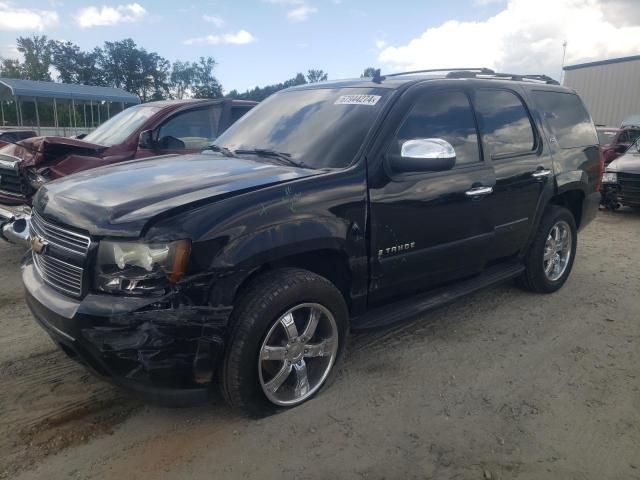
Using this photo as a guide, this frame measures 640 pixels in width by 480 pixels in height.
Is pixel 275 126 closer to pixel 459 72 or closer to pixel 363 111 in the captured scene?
pixel 363 111

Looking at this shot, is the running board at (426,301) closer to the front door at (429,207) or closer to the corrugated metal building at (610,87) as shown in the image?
the front door at (429,207)

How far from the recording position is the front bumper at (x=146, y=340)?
2412mm

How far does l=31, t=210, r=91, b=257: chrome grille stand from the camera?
8.43 ft

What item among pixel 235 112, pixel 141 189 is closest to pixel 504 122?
pixel 141 189

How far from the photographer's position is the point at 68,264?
2637 millimetres

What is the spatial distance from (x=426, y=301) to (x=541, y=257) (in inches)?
67.3

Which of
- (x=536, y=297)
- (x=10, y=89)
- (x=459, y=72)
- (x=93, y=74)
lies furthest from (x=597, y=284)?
(x=93, y=74)

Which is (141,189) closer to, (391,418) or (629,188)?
(391,418)

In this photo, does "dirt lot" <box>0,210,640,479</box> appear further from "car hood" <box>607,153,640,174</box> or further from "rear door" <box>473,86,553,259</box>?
"car hood" <box>607,153,640,174</box>

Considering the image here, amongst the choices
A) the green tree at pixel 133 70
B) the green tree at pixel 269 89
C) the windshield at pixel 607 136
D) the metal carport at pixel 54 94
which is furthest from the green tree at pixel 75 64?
the windshield at pixel 607 136

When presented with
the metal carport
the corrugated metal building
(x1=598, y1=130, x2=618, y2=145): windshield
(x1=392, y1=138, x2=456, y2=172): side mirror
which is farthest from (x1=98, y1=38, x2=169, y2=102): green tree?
(x1=392, y1=138, x2=456, y2=172): side mirror

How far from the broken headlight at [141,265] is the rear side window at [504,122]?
2.63m

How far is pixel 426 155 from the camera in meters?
3.14

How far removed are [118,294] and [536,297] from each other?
3888mm
